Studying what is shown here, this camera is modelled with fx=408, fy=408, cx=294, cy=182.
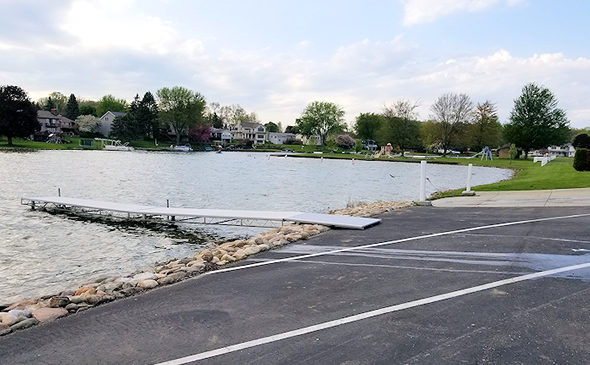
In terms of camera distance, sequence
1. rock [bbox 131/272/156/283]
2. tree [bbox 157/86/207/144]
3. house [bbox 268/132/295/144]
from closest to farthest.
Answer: rock [bbox 131/272/156/283] → tree [bbox 157/86/207/144] → house [bbox 268/132/295/144]

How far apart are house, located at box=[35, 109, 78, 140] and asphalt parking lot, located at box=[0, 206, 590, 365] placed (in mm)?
106519

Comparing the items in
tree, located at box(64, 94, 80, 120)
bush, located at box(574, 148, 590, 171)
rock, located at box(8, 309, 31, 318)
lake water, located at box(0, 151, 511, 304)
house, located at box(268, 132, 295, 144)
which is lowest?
lake water, located at box(0, 151, 511, 304)

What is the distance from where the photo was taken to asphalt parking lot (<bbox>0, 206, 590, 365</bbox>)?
4.07m

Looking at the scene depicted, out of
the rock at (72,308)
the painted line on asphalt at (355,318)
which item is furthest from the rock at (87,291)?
the painted line on asphalt at (355,318)

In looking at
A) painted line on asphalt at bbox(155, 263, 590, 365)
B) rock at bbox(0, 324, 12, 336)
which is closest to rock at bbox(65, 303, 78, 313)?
rock at bbox(0, 324, 12, 336)

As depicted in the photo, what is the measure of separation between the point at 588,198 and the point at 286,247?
1189cm

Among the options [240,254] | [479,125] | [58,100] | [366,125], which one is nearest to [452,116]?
[479,125]

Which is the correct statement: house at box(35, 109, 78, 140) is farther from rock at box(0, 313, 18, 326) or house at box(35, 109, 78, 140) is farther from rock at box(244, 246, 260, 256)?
rock at box(0, 313, 18, 326)

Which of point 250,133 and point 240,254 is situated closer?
point 240,254

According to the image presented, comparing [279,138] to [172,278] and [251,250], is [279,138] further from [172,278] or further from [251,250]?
[172,278]

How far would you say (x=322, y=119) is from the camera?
133 metres

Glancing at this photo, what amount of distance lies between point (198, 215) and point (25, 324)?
930 cm

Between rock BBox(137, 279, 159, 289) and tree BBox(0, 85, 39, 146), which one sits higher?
tree BBox(0, 85, 39, 146)

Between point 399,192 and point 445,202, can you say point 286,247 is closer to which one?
point 445,202
